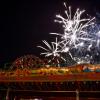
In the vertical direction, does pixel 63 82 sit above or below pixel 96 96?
above

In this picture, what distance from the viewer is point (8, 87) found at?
15.3m

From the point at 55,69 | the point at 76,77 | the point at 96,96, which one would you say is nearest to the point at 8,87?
the point at 55,69


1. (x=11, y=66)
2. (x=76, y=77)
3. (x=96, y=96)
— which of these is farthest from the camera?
(x=11, y=66)

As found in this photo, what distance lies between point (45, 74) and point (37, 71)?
2.66ft

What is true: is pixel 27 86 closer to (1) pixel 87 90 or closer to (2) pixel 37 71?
(2) pixel 37 71

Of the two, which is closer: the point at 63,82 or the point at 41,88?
the point at 63,82

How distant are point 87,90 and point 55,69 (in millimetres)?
2311

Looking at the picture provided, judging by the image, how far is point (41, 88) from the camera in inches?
589

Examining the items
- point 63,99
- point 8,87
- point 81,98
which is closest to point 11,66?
point 8,87

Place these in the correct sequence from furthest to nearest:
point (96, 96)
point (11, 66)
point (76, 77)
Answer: point (11, 66) → point (96, 96) → point (76, 77)

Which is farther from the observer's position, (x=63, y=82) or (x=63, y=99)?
(x=63, y=99)

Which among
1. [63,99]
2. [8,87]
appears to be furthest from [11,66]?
[63,99]

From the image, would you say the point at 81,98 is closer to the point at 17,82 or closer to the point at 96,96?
the point at 96,96

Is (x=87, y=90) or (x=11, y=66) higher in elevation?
(x=11, y=66)
